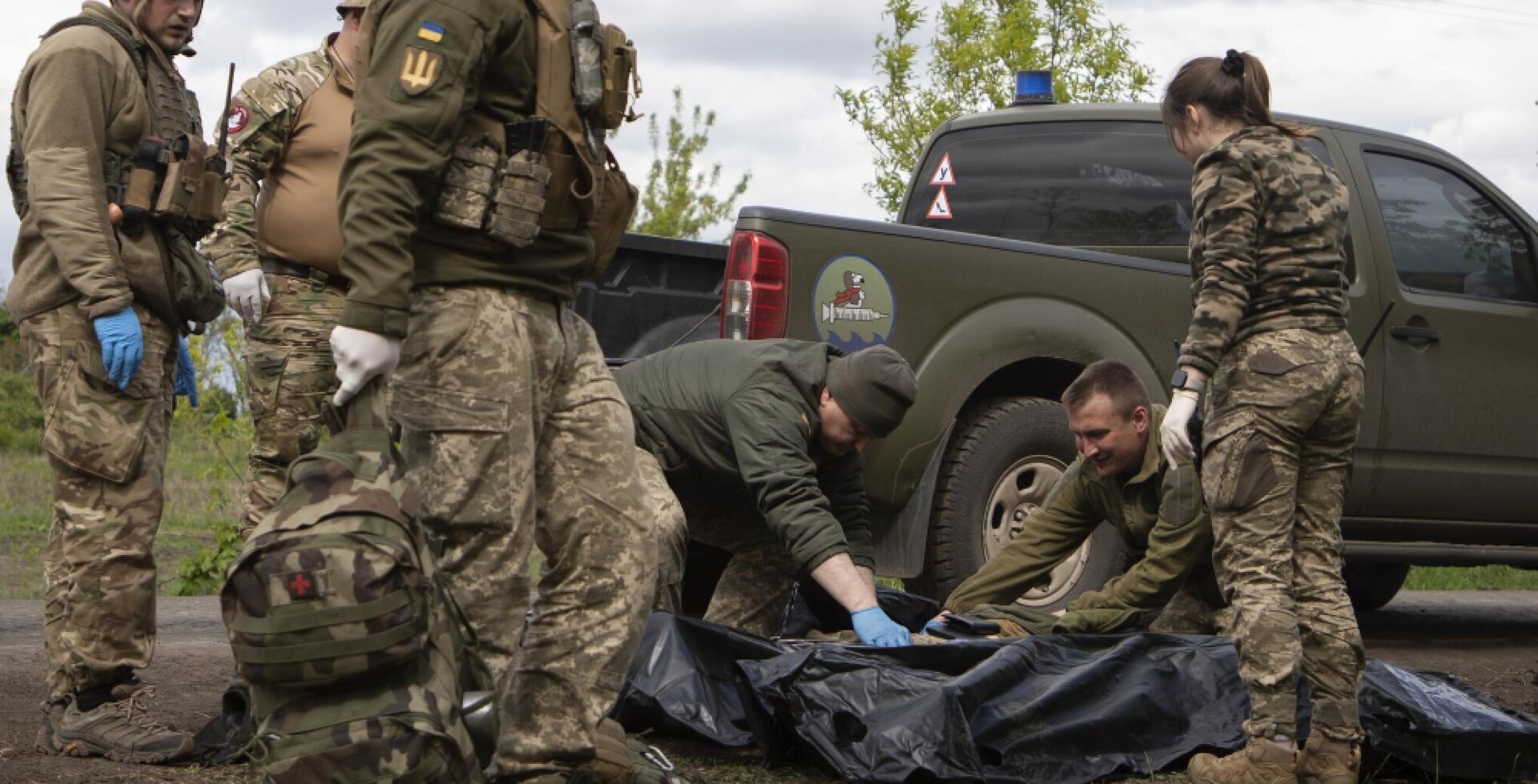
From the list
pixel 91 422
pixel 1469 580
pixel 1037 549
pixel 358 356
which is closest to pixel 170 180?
pixel 91 422

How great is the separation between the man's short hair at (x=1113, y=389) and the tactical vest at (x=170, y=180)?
2.19 m

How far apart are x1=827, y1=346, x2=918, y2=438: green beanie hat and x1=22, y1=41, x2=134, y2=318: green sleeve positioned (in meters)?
1.74

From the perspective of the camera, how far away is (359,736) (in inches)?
101

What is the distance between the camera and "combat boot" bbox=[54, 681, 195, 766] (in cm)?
372

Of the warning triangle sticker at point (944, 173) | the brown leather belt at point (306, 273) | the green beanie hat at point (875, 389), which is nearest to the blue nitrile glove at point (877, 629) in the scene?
the green beanie hat at point (875, 389)

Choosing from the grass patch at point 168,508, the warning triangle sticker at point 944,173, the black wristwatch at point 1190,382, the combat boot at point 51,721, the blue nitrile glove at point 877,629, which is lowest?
the grass patch at point 168,508

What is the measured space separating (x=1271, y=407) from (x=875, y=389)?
101cm

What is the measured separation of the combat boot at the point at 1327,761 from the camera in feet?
12.3

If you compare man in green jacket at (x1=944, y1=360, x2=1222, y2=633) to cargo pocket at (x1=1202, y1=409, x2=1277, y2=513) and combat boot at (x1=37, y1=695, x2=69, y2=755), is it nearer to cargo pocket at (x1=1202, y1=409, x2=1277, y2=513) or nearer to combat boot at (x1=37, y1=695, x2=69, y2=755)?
cargo pocket at (x1=1202, y1=409, x2=1277, y2=513)

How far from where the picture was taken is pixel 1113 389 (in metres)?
4.46

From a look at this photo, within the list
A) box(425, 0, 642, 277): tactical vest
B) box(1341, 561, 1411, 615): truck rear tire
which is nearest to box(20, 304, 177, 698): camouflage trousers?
box(425, 0, 642, 277): tactical vest

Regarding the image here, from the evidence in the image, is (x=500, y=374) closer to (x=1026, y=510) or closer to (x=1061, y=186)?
(x=1026, y=510)

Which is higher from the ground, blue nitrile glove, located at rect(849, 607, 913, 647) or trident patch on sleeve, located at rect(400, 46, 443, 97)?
trident patch on sleeve, located at rect(400, 46, 443, 97)

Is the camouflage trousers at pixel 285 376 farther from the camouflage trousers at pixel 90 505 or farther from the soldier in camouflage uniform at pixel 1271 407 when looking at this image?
the soldier in camouflage uniform at pixel 1271 407
